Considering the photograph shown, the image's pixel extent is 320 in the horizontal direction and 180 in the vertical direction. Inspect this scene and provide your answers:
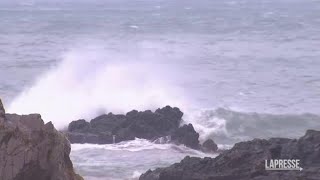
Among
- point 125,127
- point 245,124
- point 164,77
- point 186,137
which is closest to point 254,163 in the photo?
point 186,137

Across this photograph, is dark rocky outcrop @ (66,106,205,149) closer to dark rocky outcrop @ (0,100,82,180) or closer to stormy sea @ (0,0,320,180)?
stormy sea @ (0,0,320,180)

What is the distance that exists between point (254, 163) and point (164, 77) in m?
26.0

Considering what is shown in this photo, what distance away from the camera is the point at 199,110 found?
32938 millimetres

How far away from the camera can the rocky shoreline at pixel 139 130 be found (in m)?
24.9

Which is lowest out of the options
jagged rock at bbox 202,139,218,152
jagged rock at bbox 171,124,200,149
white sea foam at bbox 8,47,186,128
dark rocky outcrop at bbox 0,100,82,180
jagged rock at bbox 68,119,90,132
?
dark rocky outcrop at bbox 0,100,82,180

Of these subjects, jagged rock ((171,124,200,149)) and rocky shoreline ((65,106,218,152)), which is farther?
rocky shoreline ((65,106,218,152))

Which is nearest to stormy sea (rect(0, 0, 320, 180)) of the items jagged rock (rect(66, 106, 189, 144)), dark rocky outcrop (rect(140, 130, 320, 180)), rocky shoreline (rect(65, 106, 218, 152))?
rocky shoreline (rect(65, 106, 218, 152))

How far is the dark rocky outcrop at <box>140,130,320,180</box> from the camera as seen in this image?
48.8 feet

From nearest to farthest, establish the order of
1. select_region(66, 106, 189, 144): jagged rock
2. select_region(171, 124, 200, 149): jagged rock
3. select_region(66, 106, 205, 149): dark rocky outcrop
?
1. select_region(171, 124, 200, 149): jagged rock
2. select_region(66, 106, 205, 149): dark rocky outcrop
3. select_region(66, 106, 189, 144): jagged rock

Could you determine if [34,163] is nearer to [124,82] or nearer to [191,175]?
[191,175]

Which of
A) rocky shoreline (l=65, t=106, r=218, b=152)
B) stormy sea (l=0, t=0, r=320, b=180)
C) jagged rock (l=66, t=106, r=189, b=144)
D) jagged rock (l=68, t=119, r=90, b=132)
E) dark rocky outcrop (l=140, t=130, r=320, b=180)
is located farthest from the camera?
stormy sea (l=0, t=0, r=320, b=180)

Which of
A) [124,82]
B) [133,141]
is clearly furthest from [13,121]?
[124,82]

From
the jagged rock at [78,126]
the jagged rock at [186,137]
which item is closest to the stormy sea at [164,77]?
the jagged rock at [186,137]

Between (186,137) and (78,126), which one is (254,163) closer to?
(186,137)
